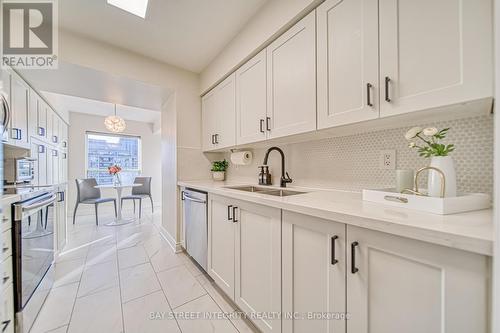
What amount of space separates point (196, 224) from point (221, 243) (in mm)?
518

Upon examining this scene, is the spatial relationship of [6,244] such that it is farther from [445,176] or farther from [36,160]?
[445,176]

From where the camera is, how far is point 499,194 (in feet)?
1.46

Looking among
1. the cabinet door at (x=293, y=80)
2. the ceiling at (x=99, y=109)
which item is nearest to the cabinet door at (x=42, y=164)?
the ceiling at (x=99, y=109)

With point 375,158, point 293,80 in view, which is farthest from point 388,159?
point 293,80

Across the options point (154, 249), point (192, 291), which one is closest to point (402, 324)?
point (192, 291)

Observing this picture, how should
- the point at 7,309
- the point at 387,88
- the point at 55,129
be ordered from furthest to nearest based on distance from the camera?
1. the point at 55,129
2. the point at 7,309
3. the point at 387,88

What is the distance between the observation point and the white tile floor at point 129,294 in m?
1.28

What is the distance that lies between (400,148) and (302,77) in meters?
0.77

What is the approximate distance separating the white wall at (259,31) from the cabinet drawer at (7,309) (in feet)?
7.61

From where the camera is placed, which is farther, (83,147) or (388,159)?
(83,147)

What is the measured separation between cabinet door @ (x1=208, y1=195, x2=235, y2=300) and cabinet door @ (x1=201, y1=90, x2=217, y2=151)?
1.04 meters

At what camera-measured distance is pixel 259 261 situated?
1.16 meters

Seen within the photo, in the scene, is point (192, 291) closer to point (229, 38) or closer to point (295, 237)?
point (295, 237)

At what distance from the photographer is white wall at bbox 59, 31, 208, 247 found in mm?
2039
